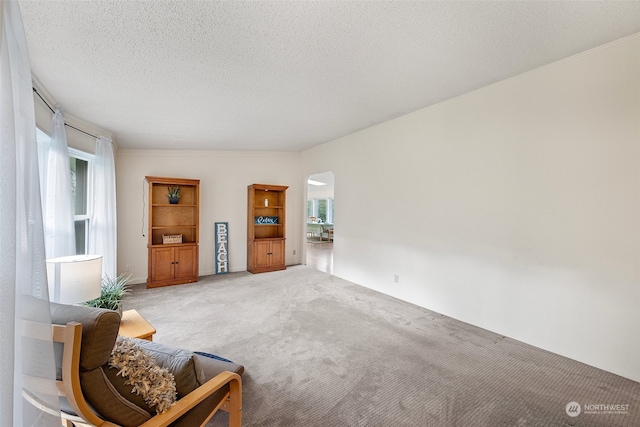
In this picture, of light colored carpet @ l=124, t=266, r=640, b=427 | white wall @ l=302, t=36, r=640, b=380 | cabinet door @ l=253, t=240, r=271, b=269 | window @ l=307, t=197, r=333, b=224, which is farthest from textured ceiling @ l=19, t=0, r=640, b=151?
window @ l=307, t=197, r=333, b=224

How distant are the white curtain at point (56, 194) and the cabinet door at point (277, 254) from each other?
3.33 meters

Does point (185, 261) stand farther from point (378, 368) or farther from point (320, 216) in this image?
point (320, 216)

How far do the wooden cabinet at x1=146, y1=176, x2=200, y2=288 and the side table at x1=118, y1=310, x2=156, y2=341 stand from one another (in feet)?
8.18

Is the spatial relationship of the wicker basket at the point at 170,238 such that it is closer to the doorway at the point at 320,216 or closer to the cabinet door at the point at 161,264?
the cabinet door at the point at 161,264

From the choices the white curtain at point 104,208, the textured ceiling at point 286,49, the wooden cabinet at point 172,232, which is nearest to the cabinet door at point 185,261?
the wooden cabinet at point 172,232

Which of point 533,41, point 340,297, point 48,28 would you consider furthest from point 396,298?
point 48,28

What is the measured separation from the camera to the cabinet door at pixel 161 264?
15.1 ft

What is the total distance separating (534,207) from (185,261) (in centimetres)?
513

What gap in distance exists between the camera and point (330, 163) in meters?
5.47

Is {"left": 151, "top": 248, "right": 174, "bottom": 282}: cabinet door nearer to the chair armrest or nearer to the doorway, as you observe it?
the chair armrest

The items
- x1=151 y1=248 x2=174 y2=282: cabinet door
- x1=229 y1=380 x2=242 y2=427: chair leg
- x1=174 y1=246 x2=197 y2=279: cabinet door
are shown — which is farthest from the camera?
x1=174 y1=246 x2=197 y2=279: cabinet door

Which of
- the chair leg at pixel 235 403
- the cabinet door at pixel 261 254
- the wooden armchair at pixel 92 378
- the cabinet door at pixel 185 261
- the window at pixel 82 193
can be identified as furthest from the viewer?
the cabinet door at pixel 261 254

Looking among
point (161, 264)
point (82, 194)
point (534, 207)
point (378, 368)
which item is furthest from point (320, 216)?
point (378, 368)

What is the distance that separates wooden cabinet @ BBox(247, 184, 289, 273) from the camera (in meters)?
5.61
